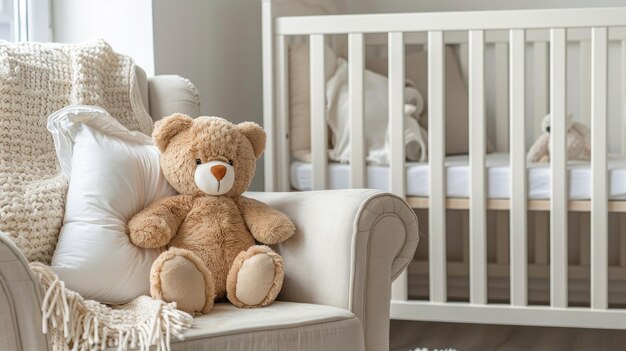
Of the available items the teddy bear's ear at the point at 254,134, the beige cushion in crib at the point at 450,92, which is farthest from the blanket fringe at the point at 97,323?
the beige cushion in crib at the point at 450,92

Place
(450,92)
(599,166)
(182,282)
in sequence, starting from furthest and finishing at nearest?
(450,92), (599,166), (182,282)

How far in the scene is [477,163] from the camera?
2203 mm

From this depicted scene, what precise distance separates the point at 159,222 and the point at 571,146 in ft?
4.39

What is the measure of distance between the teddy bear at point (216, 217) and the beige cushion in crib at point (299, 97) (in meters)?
0.63

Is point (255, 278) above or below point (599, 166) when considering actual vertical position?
below

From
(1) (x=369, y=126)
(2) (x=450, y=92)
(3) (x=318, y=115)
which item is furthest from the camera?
(2) (x=450, y=92)

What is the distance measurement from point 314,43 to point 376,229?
788 millimetres

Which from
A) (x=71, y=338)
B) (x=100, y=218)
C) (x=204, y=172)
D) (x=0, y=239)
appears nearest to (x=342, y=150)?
(x=204, y=172)

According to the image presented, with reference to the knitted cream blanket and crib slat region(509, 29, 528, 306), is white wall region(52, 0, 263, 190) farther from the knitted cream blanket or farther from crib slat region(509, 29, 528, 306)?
crib slat region(509, 29, 528, 306)

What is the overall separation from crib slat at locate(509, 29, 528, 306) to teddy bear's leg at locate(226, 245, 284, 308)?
825 mm

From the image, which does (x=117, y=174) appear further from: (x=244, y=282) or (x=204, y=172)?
(x=244, y=282)

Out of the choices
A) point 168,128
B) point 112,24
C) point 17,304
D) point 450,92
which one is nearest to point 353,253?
point 168,128

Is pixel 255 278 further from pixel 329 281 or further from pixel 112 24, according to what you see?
pixel 112 24

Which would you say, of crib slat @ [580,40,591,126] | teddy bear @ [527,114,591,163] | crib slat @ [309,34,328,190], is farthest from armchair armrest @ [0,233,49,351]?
crib slat @ [580,40,591,126]
